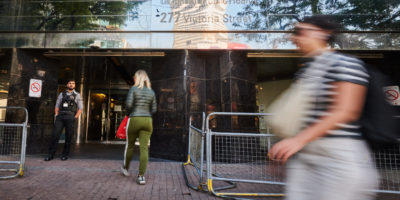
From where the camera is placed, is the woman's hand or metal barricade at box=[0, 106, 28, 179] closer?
the woman's hand

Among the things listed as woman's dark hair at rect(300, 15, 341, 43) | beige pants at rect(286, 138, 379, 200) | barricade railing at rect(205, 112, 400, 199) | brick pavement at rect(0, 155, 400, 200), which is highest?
woman's dark hair at rect(300, 15, 341, 43)

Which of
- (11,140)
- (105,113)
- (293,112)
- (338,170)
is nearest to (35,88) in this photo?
(11,140)

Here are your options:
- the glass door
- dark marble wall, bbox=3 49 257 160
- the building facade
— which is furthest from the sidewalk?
the glass door

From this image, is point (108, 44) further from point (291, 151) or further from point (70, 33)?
point (291, 151)

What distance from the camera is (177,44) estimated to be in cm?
698

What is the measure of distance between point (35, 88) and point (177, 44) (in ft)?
16.4

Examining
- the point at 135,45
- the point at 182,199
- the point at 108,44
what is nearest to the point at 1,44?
the point at 108,44

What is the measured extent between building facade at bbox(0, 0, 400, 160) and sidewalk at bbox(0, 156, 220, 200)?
2050 millimetres

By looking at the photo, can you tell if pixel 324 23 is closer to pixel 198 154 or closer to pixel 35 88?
pixel 198 154

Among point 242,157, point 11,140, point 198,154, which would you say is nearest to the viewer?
point 242,157

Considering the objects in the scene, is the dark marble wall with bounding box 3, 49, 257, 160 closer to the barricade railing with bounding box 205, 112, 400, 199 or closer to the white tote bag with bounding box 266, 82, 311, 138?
the barricade railing with bounding box 205, 112, 400, 199

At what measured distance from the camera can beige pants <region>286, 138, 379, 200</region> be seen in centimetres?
111

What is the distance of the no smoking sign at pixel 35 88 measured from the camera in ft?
23.0

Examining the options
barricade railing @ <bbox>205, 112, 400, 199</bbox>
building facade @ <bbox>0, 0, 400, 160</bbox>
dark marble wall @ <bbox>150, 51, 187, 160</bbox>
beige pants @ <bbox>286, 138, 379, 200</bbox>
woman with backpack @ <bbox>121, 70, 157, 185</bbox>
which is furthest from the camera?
building facade @ <bbox>0, 0, 400, 160</bbox>
